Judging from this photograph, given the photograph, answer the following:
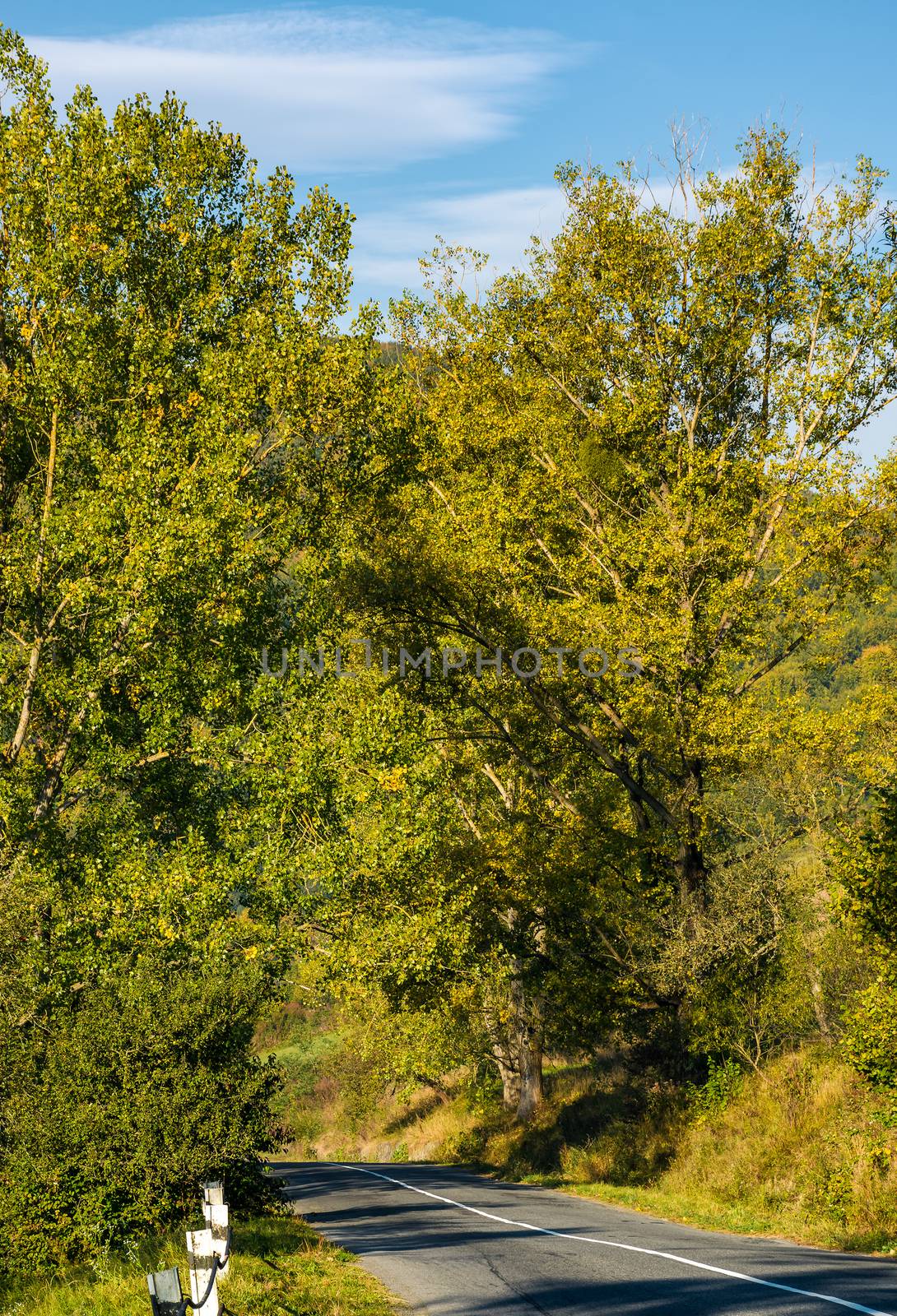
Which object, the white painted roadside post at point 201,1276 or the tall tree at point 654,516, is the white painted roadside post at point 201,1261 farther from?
the tall tree at point 654,516

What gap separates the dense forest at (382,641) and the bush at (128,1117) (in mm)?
51

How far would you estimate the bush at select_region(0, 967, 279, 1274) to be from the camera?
41.7 ft

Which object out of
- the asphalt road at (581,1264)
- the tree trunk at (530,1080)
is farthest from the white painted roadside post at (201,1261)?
the tree trunk at (530,1080)

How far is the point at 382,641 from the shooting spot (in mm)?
24281

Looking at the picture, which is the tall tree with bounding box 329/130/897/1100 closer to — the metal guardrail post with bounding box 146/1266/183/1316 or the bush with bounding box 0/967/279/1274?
the bush with bounding box 0/967/279/1274

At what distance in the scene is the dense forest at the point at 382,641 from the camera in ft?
49.8

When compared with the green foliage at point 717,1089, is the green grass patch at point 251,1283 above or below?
above

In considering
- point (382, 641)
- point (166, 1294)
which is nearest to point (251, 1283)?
point (166, 1294)

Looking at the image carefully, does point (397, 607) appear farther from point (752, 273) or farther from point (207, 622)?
point (752, 273)

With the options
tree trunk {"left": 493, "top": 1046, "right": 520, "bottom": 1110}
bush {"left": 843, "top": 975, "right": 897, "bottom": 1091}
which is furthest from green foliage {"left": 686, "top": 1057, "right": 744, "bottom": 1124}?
tree trunk {"left": 493, "top": 1046, "right": 520, "bottom": 1110}

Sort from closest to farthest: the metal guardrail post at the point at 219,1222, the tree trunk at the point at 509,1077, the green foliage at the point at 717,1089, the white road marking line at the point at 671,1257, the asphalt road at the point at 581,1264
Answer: the metal guardrail post at the point at 219,1222, the white road marking line at the point at 671,1257, the asphalt road at the point at 581,1264, the green foliage at the point at 717,1089, the tree trunk at the point at 509,1077

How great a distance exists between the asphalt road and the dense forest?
2.21 meters

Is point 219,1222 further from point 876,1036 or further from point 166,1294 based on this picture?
point 876,1036

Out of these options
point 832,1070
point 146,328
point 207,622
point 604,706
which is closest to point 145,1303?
point 207,622
